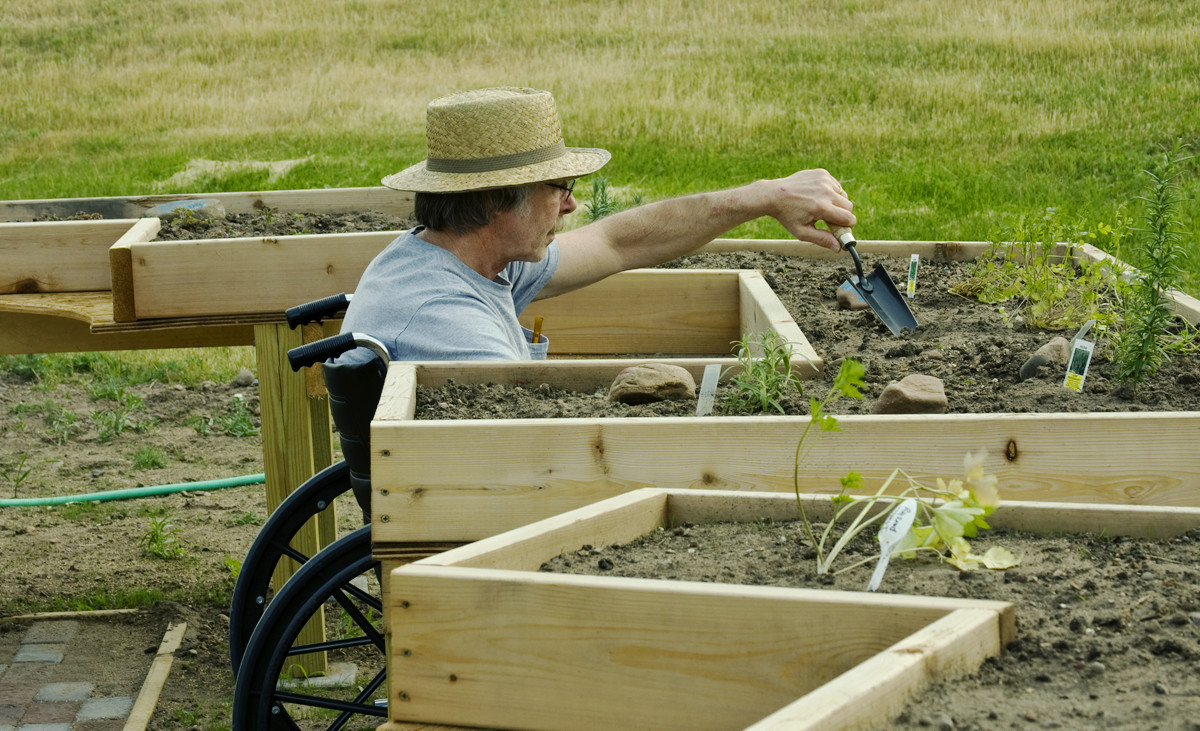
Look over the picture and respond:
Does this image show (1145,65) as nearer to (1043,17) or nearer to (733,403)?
(1043,17)

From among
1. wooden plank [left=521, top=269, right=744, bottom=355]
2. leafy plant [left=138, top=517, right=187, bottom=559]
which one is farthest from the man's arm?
leafy plant [left=138, top=517, right=187, bottom=559]

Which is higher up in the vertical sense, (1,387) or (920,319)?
(920,319)

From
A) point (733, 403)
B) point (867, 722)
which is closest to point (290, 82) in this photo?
point (733, 403)

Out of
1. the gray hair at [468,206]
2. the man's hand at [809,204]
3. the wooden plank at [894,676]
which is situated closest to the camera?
the wooden plank at [894,676]

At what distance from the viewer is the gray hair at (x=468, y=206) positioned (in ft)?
9.53

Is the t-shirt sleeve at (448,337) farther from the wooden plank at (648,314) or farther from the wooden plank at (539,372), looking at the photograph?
the wooden plank at (648,314)

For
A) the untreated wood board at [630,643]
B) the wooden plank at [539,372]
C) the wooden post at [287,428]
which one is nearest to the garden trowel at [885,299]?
the wooden plank at [539,372]

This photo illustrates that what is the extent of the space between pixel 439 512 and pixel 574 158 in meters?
1.25

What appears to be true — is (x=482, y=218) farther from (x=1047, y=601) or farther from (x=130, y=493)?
(x=130, y=493)

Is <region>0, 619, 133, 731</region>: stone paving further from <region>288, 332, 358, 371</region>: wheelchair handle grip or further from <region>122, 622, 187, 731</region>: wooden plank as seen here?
<region>288, 332, 358, 371</region>: wheelchair handle grip

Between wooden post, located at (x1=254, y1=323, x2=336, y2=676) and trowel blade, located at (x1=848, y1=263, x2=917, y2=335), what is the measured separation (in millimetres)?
1727

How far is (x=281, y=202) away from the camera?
5105 millimetres

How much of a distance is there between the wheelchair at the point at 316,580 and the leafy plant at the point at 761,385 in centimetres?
75

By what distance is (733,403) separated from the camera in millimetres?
2348
